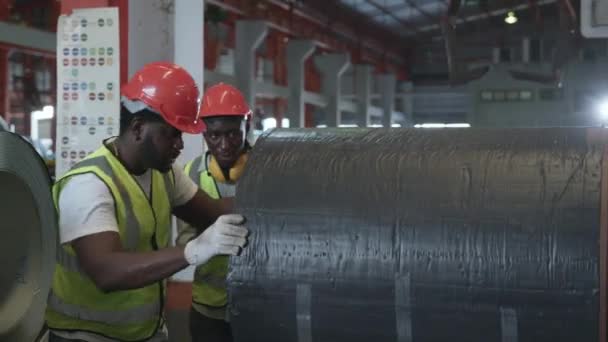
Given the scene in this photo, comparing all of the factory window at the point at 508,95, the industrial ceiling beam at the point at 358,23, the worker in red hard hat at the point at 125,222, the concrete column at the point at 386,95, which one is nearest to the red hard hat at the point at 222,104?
the worker in red hard hat at the point at 125,222

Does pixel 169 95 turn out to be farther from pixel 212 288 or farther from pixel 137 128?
pixel 212 288

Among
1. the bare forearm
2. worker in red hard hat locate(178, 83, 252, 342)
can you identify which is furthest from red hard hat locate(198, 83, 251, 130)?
the bare forearm

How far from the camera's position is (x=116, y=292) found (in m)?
2.32

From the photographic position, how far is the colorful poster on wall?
3979 mm

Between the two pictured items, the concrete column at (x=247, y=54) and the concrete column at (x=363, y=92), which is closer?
the concrete column at (x=247, y=54)

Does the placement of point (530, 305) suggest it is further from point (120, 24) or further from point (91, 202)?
point (120, 24)

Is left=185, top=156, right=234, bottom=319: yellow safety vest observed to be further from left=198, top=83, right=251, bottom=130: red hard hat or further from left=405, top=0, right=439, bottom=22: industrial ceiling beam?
left=405, top=0, right=439, bottom=22: industrial ceiling beam

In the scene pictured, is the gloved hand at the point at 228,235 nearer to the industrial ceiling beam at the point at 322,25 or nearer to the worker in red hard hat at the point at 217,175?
the worker in red hard hat at the point at 217,175

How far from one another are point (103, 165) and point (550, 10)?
19558 millimetres

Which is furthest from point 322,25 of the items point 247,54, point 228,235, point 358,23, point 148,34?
point 228,235

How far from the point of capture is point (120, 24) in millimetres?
4004

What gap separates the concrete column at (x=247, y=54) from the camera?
11.7 m

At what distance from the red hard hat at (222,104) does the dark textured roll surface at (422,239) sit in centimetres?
134

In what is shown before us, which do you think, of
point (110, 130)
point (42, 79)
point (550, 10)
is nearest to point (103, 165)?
point (110, 130)
